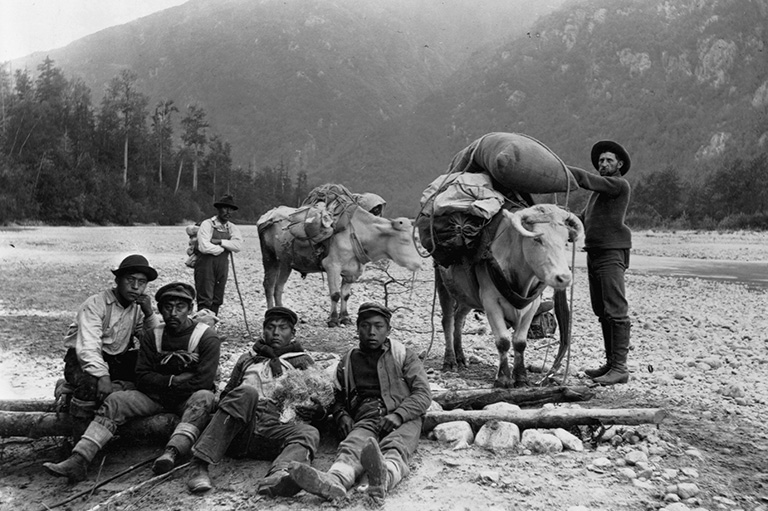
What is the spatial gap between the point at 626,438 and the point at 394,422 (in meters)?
1.94

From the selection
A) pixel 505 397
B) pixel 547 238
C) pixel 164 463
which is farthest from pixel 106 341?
pixel 547 238

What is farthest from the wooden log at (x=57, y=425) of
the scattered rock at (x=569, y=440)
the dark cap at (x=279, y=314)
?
the scattered rock at (x=569, y=440)

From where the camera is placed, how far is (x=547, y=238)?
6.44 m

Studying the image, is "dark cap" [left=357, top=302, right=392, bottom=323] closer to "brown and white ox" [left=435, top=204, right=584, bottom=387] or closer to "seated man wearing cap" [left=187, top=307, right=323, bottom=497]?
"seated man wearing cap" [left=187, top=307, right=323, bottom=497]

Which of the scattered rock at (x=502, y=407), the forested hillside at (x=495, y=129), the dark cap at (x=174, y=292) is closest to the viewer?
the dark cap at (x=174, y=292)

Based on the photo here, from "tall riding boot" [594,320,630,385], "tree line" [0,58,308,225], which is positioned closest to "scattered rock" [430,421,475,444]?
"tall riding boot" [594,320,630,385]

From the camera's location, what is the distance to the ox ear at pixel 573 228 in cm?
663

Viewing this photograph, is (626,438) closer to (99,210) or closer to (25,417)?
(25,417)

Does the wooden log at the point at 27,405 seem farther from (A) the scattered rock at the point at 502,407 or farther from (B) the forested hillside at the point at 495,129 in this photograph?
(B) the forested hillside at the point at 495,129

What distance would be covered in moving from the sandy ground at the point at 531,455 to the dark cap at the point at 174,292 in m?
1.32

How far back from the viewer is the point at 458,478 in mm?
4520

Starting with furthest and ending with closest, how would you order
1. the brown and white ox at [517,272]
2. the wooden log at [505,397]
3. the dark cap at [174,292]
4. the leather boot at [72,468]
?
the brown and white ox at [517,272]
the wooden log at [505,397]
the dark cap at [174,292]
the leather boot at [72,468]

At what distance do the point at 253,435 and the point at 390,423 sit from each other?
1.15m

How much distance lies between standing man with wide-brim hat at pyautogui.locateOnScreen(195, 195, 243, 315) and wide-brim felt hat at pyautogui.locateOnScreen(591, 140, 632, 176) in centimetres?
605
